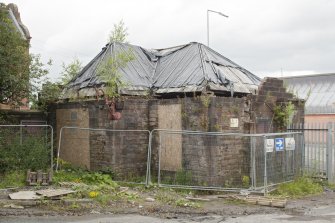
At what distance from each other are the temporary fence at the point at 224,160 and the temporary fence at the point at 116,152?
2.43 ft

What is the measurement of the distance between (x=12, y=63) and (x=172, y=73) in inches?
219

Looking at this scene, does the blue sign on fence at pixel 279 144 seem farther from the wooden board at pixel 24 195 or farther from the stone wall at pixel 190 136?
the wooden board at pixel 24 195

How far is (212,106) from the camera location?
1280 cm

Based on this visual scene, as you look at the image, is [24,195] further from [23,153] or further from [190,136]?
[190,136]

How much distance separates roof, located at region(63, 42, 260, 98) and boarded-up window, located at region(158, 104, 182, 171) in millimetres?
726

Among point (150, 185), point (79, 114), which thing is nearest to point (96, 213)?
point (150, 185)

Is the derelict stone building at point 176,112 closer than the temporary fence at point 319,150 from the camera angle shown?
Yes

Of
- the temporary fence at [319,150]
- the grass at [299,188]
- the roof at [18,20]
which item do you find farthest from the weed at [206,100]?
the roof at [18,20]

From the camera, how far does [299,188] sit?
13.1 m

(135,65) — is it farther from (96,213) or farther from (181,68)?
(96,213)

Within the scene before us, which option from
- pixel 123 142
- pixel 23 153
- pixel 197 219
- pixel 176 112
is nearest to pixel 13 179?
pixel 23 153

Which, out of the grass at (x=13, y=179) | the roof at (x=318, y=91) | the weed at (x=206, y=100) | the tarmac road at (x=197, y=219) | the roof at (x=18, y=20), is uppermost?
the roof at (x=18, y=20)

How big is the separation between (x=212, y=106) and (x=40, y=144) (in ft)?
18.9

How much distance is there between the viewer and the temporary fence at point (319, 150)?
47.1ft
